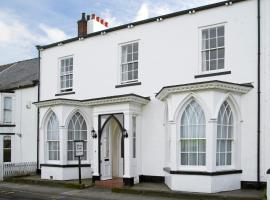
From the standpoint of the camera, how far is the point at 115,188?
15391mm

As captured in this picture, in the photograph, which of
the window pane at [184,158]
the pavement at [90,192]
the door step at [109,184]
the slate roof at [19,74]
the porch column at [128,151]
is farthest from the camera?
the slate roof at [19,74]

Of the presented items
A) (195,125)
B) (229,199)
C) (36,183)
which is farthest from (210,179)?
(36,183)

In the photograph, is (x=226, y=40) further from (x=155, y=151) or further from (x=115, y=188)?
(x=115, y=188)

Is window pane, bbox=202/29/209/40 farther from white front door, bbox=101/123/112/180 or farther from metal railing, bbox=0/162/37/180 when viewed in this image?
metal railing, bbox=0/162/37/180

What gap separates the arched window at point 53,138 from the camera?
61.9ft

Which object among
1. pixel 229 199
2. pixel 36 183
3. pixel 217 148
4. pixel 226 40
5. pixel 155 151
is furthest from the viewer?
pixel 36 183

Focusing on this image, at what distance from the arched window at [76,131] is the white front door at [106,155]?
5.39 ft

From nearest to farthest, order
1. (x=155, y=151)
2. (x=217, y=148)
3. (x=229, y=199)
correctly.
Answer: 1. (x=229, y=199)
2. (x=217, y=148)
3. (x=155, y=151)

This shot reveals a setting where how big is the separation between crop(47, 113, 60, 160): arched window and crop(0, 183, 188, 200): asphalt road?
1773mm

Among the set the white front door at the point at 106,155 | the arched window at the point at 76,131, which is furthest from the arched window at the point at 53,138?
the white front door at the point at 106,155

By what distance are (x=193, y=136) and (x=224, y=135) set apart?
3.61ft

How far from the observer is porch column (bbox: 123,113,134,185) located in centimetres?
1603

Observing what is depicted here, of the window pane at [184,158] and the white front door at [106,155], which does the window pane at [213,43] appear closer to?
the window pane at [184,158]

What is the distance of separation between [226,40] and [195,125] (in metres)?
3.45
